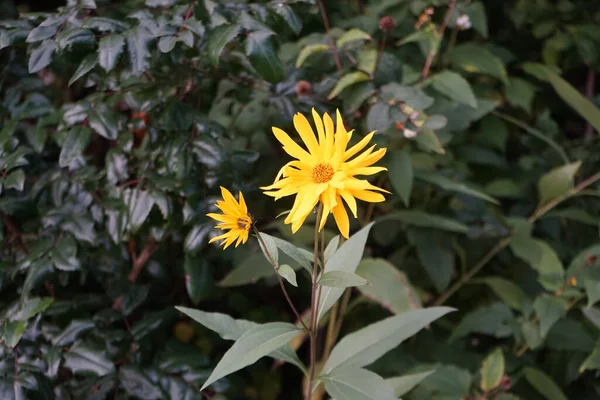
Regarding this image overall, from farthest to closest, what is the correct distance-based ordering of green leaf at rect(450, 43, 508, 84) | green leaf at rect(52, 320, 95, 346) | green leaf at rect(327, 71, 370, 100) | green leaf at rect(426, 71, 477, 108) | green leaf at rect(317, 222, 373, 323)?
green leaf at rect(450, 43, 508, 84)
green leaf at rect(426, 71, 477, 108)
green leaf at rect(327, 71, 370, 100)
green leaf at rect(52, 320, 95, 346)
green leaf at rect(317, 222, 373, 323)

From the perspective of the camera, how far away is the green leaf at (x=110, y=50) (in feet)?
3.31

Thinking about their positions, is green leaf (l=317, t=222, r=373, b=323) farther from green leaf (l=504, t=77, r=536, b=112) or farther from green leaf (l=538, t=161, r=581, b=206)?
green leaf (l=504, t=77, r=536, b=112)

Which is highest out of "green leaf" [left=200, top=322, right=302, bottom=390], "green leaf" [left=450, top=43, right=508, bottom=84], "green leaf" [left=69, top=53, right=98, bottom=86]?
"green leaf" [left=69, top=53, right=98, bottom=86]

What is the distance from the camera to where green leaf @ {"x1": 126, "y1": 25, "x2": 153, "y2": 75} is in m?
1.02

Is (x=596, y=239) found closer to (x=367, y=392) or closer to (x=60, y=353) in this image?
(x=367, y=392)

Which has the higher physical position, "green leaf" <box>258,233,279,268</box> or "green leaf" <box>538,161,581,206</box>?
"green leaf" <box>258,233,279,268</box>

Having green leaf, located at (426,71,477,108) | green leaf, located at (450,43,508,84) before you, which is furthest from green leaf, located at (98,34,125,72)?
green leaf, located at (450,43,508,84)

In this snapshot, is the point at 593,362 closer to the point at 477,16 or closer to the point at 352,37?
the point at 352,37

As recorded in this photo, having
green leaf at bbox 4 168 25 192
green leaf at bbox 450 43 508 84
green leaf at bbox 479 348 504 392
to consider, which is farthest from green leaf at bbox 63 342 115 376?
green leaf at bbox 450 43 508 84

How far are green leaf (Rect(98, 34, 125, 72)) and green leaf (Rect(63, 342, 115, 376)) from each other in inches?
18.5

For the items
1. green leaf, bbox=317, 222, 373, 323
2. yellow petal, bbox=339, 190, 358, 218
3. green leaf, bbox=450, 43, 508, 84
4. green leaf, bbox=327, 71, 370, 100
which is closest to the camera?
yellow petal, bbox=339, 190, 358, 218

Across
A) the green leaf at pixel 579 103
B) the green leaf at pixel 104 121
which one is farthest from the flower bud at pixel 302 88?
the green leaf at pixel 579 103

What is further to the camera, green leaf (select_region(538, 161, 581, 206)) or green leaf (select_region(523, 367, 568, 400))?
green leaf (select_region(538, 161, 581, 206))

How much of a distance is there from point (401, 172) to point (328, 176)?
551 mm
